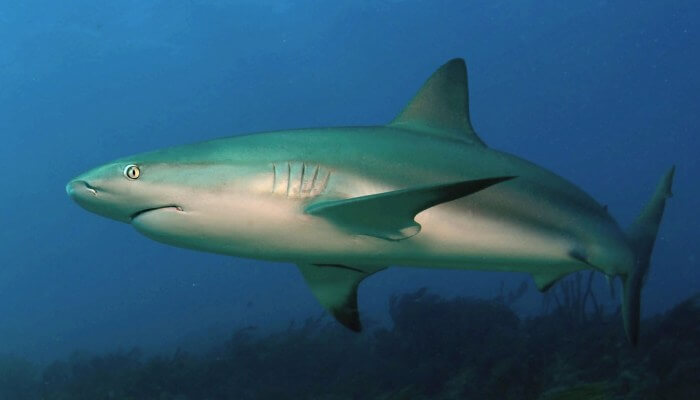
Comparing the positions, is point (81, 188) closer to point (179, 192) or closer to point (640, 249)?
point (179, 192)

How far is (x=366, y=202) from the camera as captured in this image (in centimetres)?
238

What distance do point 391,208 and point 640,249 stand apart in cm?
286

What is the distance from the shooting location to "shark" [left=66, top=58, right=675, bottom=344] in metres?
2.34

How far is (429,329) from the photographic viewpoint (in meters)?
11.0

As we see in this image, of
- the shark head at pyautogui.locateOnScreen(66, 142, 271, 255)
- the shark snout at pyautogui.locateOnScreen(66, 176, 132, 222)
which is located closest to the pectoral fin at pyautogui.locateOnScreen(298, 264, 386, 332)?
the shark head at pyautogui.locateOnScreen(66, 142, 271, 255)

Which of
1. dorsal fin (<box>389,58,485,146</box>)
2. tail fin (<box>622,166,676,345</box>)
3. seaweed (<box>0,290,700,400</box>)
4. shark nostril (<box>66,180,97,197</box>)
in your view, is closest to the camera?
shark nostril (<box>66,180,97,197</box>)

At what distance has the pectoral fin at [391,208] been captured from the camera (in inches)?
88.9

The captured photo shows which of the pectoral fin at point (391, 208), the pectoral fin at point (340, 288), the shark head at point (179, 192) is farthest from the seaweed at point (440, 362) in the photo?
the shark head at point (179, 192)

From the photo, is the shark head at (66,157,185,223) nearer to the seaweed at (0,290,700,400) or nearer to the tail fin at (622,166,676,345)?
the tail fin at (622,166,676,345)

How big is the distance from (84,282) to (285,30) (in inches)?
1633

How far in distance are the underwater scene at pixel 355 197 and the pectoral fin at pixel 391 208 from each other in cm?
2

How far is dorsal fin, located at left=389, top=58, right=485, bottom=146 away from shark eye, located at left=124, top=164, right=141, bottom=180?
5.81 ft

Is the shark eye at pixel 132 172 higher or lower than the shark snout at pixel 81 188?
higher

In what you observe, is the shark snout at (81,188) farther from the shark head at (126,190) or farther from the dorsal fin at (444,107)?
the dorsal fin at (444,107)
